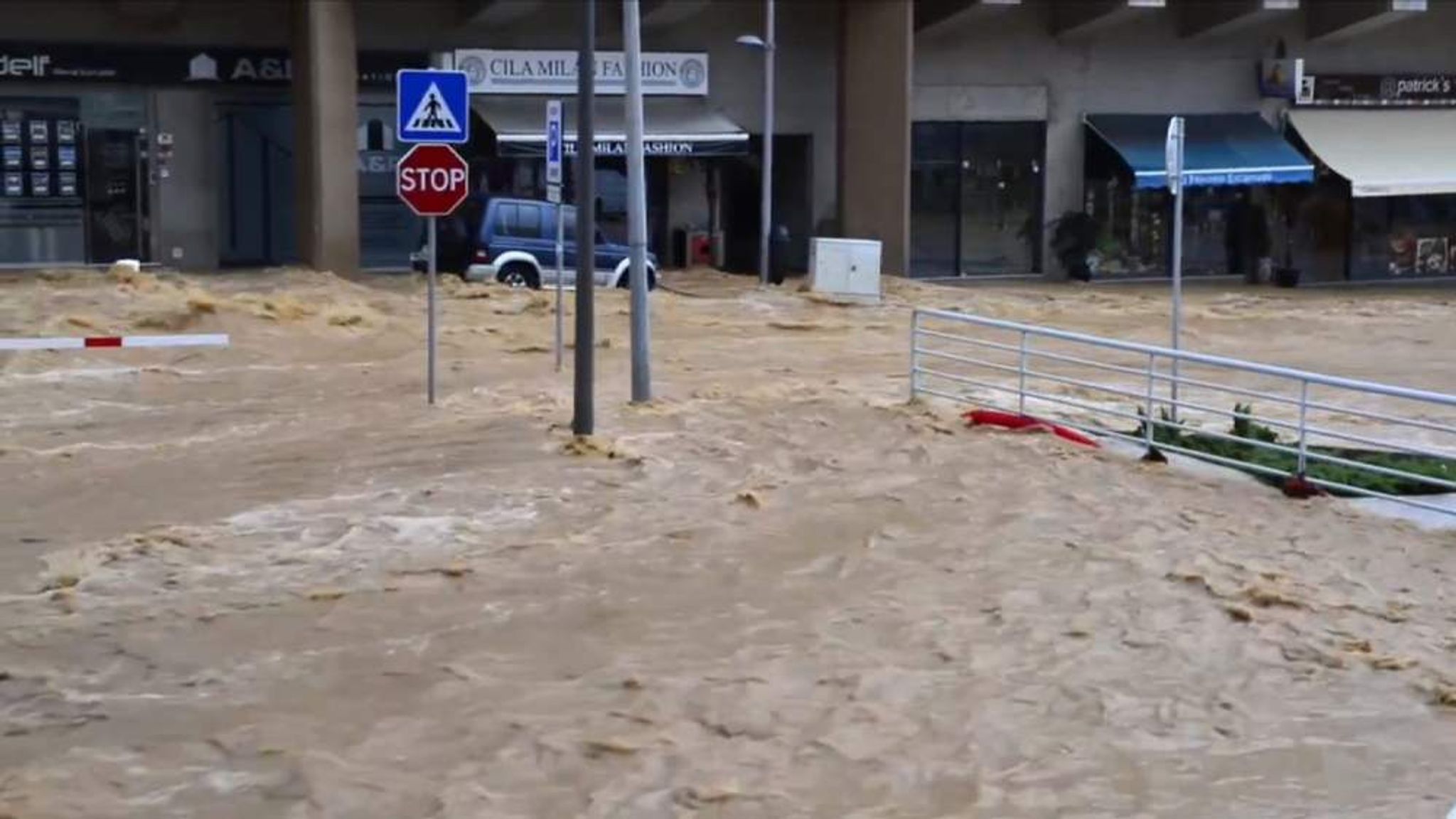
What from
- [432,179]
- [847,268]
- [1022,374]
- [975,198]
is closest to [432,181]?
[432,179]

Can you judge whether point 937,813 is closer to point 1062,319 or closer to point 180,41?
point 1062,319

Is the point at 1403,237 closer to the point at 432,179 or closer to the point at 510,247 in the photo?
the point at 510,247

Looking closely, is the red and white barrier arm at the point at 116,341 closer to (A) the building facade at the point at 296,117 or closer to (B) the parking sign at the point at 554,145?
(B) the parking sign at the point at 554,145

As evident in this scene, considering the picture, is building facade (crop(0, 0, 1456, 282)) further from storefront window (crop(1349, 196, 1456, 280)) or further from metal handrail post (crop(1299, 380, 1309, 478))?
metal handrail post (crop(1299, 380, 1309, 478))

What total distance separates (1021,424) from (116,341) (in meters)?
9.82

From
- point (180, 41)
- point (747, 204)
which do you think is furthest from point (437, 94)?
point (747, 204)

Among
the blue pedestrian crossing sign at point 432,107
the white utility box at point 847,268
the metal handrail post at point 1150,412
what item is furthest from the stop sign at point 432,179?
the white utility box at point 847,268

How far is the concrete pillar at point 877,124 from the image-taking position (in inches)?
1443

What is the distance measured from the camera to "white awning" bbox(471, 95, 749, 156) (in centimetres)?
3478

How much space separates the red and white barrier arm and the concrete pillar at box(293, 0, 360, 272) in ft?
29.4

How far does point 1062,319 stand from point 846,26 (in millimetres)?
7902

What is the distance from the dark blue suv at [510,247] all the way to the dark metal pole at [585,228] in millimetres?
13817

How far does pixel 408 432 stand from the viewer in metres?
17.8

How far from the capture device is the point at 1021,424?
58.6 feet
